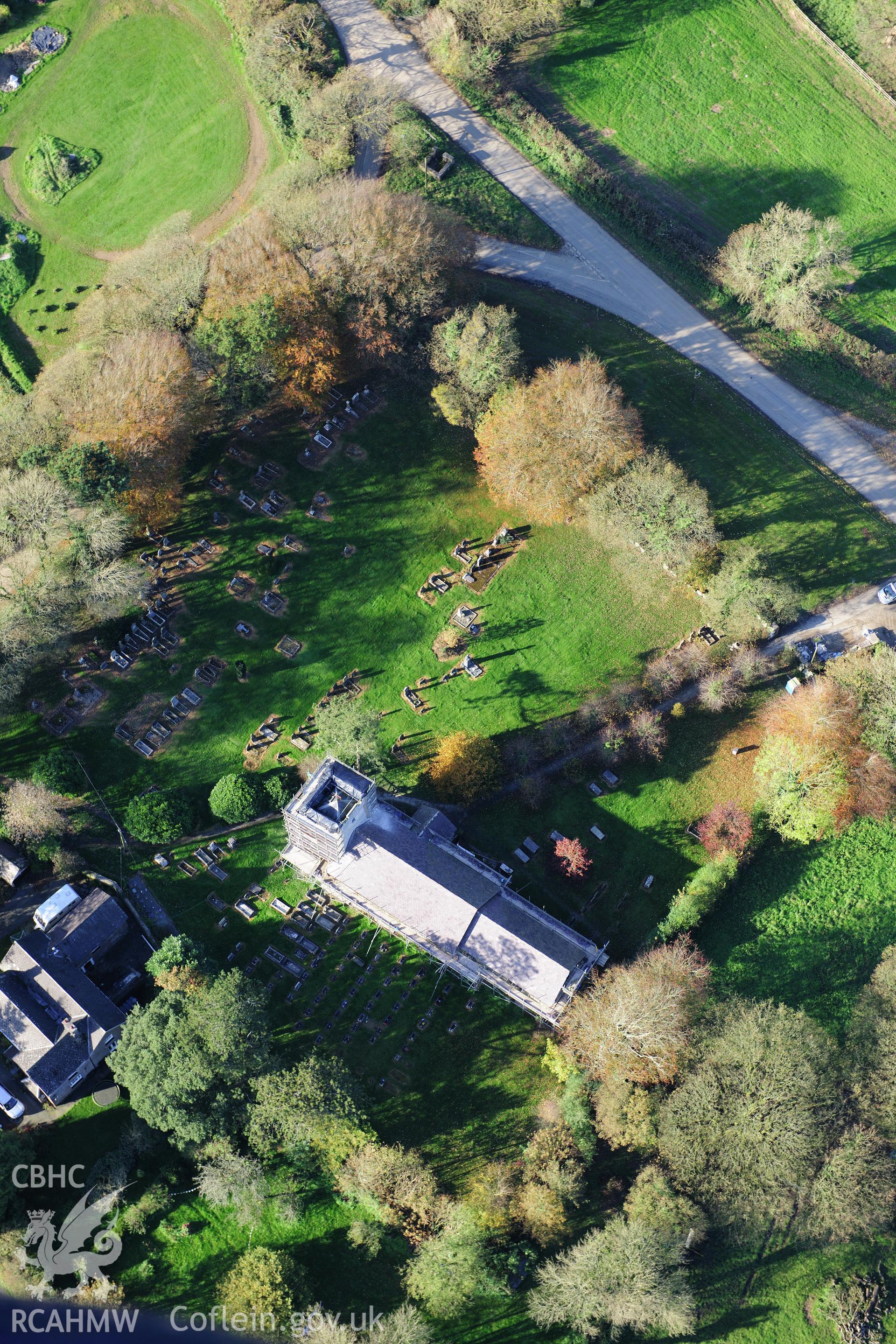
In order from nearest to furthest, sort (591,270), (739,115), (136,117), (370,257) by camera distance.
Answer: (370,257)
(591,270)
(739,115)
(136,117)

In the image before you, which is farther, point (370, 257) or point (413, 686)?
point (370, 257)

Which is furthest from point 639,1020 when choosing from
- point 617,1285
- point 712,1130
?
point 617,1285

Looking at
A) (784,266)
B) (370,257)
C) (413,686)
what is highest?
(370,257)

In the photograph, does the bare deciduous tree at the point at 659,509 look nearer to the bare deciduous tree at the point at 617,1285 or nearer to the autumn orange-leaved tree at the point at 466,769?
the autumn orange-leaved tree at the point at 466,769

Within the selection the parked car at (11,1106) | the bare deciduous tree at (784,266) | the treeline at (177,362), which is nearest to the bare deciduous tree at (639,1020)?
the parked car at (11,1106)

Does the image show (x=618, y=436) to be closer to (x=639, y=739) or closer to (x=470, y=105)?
(x=639, y=739)

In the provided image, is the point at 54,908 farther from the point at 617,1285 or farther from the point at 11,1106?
the point at 617,1285

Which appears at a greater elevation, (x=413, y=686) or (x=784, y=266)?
(x=784, y=266)
